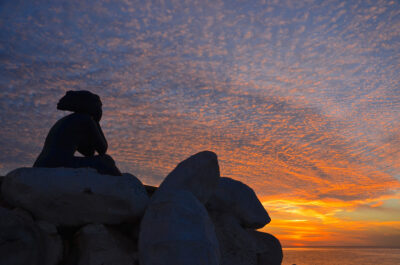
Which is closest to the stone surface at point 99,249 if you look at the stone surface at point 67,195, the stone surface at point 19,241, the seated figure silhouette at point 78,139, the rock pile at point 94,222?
the rock pile at point 94,222

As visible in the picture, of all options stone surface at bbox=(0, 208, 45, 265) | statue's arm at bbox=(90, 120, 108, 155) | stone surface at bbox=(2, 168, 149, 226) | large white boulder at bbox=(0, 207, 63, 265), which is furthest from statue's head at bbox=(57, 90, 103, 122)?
stone surface at bbox=(0, 208, 45, 265)

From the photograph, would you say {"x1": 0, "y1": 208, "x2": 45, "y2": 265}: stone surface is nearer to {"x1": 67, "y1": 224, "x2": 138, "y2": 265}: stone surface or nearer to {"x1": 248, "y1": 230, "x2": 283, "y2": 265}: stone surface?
{"x1": 67, "y1": 224, "x2": 138, "y2": 265}: stone surface

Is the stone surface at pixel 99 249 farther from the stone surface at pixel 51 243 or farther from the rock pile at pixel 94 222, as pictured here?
the stone surface at pixel 51 243

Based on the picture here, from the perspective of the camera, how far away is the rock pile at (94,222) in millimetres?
3785

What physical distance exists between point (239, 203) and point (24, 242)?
14.9ft

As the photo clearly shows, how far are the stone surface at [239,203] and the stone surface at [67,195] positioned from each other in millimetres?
2758

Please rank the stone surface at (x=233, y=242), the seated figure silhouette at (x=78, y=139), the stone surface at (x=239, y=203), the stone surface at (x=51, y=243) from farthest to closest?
the stone surface at (x=239, y=203) → the stone surface at (x=233, y=242) → the seated figure silhouette at (x=78, y=139) → the stone surface at (x=51, y=243)

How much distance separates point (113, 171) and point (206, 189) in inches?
61.7

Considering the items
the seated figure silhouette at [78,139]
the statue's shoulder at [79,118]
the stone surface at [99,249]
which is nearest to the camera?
the stone surface at [99,249]

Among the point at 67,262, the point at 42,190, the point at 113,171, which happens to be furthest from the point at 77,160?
the point at 67,262

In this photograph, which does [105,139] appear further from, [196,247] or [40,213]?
[196,247]

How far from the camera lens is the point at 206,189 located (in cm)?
552

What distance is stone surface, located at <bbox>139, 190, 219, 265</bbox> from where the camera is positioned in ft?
13.0

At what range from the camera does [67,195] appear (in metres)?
4.31
